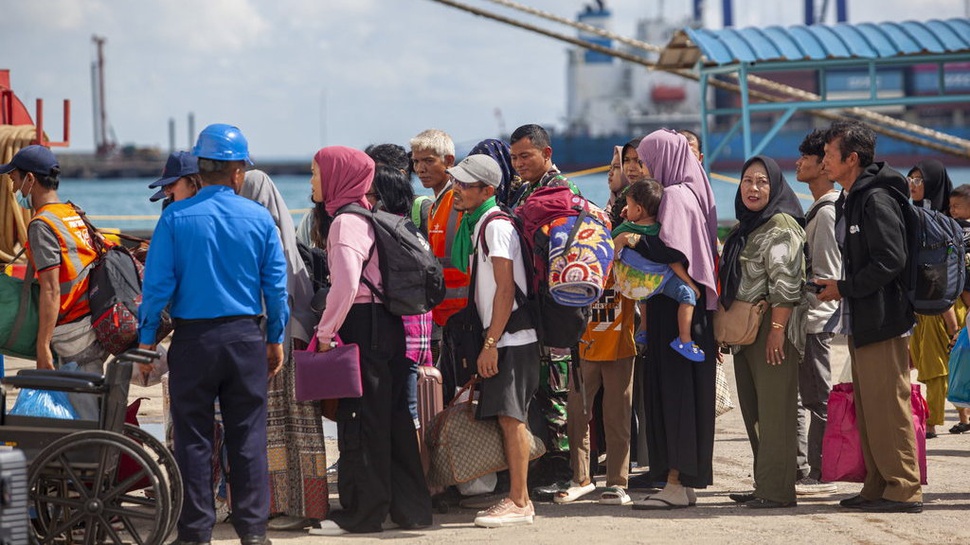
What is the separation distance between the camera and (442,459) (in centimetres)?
602

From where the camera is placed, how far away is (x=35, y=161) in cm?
593

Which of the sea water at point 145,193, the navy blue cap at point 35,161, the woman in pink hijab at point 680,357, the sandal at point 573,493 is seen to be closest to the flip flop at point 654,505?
the woman in pink hijab at point 680,357

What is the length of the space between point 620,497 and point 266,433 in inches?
72.2

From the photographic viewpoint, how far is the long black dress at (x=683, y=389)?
6.23 m

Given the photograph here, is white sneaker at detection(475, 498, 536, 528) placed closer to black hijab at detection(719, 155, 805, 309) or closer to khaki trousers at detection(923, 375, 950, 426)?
black hijab at detection(719, 155, 805, 309)

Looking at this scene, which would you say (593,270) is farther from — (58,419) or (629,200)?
(58,419)

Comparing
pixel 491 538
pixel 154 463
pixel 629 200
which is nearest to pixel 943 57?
pixel 629 200

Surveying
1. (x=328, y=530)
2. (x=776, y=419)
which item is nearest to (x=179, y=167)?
(x=328, y=530)

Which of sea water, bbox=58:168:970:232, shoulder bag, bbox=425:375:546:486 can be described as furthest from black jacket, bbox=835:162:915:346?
sea water, bbox=58:168:970:232

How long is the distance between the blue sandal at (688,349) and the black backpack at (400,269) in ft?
3.95

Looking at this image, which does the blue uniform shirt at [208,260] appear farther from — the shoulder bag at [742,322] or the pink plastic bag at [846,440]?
the pink plastic bag at [846,440]

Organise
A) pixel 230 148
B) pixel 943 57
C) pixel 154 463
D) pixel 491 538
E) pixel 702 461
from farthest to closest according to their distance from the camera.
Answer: pixel 943 57 → pixel 702 461 → pixel 491 538 → pixel 230 148 → pixel 154 463

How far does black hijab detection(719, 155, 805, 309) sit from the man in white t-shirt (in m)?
1.01

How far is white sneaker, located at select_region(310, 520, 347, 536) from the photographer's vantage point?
577 cm
